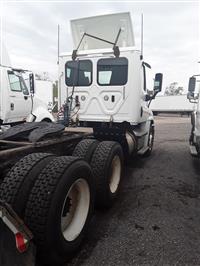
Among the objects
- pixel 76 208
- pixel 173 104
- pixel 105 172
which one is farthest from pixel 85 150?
pixel 173 104

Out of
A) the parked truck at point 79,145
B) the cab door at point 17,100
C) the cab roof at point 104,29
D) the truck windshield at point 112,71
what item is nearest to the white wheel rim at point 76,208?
the parked truck at point 79,145

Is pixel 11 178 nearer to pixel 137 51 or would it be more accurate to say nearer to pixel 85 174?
pixel 85 174

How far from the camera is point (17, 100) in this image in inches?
356

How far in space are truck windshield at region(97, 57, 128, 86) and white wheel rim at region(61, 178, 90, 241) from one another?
11.4ft

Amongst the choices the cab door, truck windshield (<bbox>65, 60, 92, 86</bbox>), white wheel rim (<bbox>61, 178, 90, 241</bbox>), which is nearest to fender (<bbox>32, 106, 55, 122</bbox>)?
the cab door

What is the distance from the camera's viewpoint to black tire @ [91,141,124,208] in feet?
13.3

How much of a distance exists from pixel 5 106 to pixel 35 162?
6225 mm

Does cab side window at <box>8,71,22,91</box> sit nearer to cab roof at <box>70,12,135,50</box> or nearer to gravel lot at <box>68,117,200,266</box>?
cab roof at <box>70,12,135,50</box>

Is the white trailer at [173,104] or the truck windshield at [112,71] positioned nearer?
the truck windshield at [112,71]

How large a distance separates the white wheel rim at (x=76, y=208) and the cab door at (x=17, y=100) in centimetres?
618

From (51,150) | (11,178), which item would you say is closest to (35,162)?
(11,178)

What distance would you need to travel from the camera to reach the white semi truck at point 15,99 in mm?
Answer: 8602

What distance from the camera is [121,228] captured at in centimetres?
364

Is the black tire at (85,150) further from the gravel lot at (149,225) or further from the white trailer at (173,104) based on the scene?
the white trailer at (173,104)
